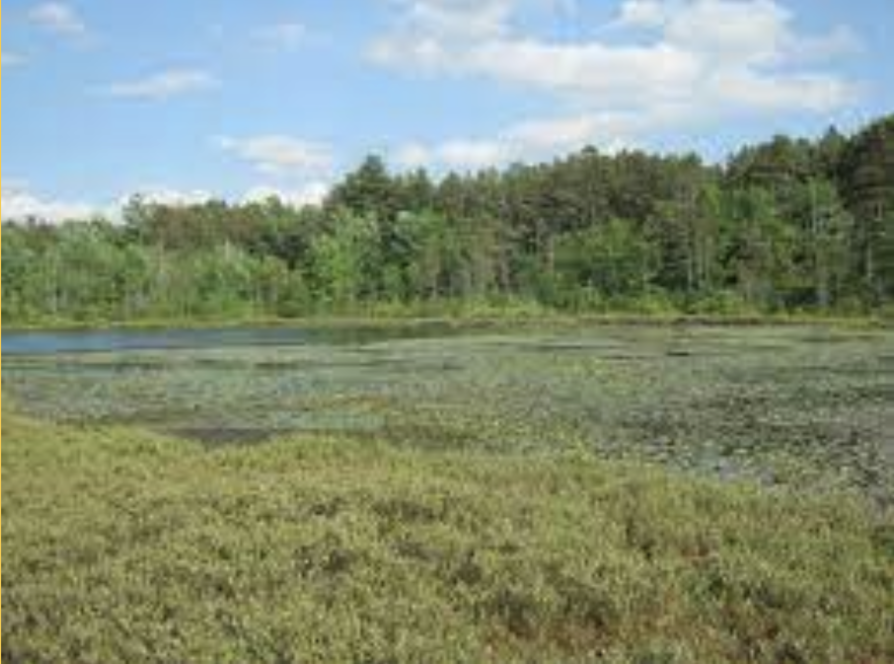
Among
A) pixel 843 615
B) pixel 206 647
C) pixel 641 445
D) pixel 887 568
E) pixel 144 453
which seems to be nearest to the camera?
pixel 206 647

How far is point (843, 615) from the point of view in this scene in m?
11.5

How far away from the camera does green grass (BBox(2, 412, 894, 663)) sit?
10.7m

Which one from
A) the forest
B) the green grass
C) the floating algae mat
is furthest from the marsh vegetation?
the forest

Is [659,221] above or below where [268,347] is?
above

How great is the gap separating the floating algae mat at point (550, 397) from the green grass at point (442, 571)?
4.56m

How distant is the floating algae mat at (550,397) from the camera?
990 inches

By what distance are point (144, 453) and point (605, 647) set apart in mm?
14248

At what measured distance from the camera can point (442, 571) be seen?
12.8 meters

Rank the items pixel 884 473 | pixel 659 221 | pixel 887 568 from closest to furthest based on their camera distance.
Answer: pixel 887 568 < pixel 884 473 < pixel 659 221

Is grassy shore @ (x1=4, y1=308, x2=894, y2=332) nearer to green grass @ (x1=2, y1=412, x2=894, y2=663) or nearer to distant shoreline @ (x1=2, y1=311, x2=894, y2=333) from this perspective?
distant shoreline @ (x1=2, y1=311, x2=894, y2=333)

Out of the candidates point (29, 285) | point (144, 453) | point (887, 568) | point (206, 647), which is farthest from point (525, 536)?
point (29, 285)

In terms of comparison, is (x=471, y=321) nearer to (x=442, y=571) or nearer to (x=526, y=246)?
(x=526, y=246)

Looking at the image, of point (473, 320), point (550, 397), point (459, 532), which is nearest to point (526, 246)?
point (473, 320)

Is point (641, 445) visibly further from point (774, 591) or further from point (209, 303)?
point (209, 303)
